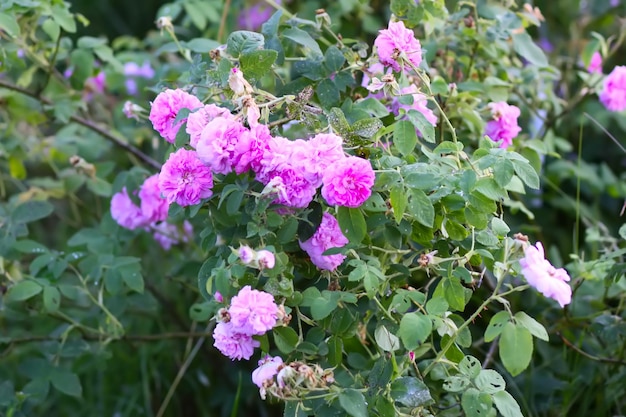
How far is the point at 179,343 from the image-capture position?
2248 millimetres

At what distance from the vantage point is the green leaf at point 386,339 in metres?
1.28

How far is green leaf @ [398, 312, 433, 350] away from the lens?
1.17 m

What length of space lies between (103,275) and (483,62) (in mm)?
1012

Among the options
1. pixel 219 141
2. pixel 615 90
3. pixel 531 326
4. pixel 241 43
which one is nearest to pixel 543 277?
pixel 531 326

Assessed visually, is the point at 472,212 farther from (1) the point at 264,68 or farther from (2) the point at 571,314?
(2) the point at 571,314

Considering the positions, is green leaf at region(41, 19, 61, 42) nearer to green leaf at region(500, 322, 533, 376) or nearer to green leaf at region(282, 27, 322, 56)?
green leaf at region(282, 27, 322, 56)

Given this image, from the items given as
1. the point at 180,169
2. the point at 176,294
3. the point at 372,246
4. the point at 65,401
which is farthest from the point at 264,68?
the point at 65,401

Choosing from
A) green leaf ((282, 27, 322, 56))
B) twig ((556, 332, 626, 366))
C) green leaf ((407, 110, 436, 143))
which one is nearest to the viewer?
green leaf ((407, 110, 436, 143))

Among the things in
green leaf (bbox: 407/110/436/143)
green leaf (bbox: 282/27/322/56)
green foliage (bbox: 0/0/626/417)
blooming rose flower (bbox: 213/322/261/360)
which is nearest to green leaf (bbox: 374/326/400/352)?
green foliage (bbox: 0/0/626/417)

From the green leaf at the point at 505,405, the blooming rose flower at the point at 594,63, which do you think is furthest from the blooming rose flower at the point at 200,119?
the blooming rose flower at the point at 594,63

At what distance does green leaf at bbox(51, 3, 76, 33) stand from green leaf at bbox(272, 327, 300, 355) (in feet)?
3.12

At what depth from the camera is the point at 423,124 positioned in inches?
52.7

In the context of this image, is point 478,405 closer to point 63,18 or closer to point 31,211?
point 31,211

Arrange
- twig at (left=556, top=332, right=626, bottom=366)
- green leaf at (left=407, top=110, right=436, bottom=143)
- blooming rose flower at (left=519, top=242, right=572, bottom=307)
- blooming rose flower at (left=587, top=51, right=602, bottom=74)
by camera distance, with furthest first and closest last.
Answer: blooming rose flower at (left=587, top=51, right=602, bottom=74) < twig at (left=556, top=332, right=626, bottom=366) < green leaf at (left=407, top=110, right=436, bottom=143) < blooming rose flower at (left=519, top=242, right=572, bottom=307)
